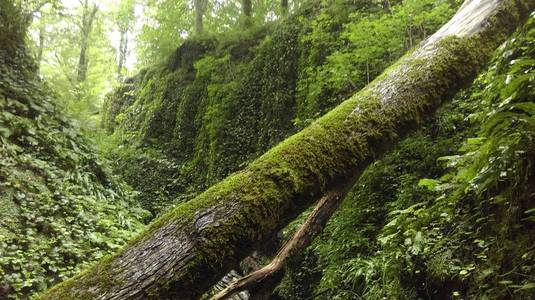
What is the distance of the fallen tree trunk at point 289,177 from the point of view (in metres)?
2.29

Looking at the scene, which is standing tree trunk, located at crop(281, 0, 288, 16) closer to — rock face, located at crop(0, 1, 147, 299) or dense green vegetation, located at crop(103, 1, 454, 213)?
dense green vegetation, located at crop(103, 1, 454, 213)

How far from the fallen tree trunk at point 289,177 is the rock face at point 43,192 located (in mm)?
2881

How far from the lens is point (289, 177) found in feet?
8.88

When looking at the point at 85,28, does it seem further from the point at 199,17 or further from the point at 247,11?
the point at 247,11

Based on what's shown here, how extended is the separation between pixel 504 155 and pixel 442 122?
3098 mm

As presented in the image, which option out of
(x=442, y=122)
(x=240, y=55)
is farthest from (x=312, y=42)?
(x=442, y=122)

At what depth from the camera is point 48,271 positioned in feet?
15.5

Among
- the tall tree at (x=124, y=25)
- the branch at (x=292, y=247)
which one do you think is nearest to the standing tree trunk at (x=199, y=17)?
the tall tree at (x=124, y=25)

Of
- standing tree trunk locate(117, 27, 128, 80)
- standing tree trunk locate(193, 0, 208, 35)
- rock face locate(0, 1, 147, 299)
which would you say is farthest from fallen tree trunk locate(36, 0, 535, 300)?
standing tree trunk locate(117, 27, 128, 80)

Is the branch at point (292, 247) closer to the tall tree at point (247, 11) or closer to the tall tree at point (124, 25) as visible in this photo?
the tall tree at point (247, 11)

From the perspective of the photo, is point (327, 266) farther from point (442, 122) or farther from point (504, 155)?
point (504, 155)

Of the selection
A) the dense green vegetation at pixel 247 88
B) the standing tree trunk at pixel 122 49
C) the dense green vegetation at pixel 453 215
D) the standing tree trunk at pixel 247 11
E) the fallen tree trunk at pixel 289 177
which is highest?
the standing tree trunk at pixel 122 49

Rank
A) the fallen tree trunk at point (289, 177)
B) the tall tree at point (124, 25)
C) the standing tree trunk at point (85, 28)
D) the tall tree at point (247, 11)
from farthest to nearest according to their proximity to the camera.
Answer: the standing tree trunk at point (85, 28), the tall tree at point (124, 25), the tall tree at point (247, 11), the fallen tree trunk at point (289, 177)

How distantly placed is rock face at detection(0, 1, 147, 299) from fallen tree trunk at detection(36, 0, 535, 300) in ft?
9.45
